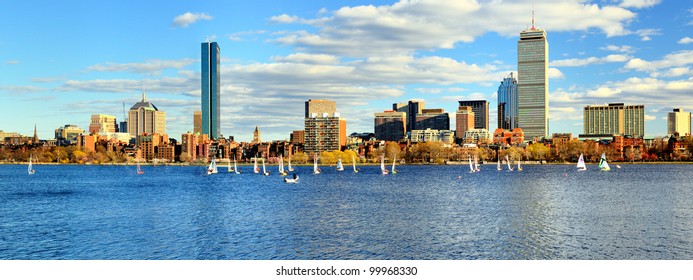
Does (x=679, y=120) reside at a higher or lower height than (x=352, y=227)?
higher

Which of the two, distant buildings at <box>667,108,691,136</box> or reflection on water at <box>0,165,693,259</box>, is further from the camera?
distant buildings at <box>667,108,691,136</box>

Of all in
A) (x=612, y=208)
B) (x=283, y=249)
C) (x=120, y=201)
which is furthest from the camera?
(x=120, y=201)

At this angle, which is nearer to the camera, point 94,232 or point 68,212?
point 94,232

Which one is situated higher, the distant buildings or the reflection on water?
the distant buildings

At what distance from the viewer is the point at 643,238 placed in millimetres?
37656

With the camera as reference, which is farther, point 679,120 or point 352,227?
point 679,120

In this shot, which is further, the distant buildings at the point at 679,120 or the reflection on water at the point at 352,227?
the distant buildings at the point at 679,120

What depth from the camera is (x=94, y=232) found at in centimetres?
4119

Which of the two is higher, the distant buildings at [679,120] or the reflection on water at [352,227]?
the distant buildings at [679,120]

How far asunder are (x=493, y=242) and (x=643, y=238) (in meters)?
8.67

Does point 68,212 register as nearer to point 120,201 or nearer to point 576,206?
point 120,201
